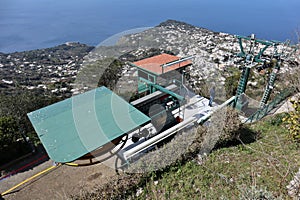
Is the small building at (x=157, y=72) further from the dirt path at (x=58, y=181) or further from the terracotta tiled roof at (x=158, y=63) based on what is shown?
the dirt path at (x=58, y=181)

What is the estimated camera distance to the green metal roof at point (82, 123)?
3.23 meters

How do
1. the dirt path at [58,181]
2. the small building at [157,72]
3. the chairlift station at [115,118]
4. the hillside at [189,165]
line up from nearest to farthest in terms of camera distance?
the hillside at [189,165] → the chairlift station at [115,118] → the dirt path at [58,181] → the small building at [157,72]

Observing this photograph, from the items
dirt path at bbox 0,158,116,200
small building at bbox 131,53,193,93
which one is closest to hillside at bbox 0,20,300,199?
dirt path at bbox 0,158,116,200

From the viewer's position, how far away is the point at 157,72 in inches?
282

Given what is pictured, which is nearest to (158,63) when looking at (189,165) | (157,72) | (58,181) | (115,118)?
(157,72)

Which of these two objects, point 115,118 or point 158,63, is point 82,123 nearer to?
point 115,118

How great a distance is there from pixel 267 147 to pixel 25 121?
679 cm


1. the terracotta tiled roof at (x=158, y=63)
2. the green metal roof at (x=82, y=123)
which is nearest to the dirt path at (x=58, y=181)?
the green metal roof at (x=82, y=123)

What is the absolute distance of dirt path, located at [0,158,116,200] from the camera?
402 centimetres

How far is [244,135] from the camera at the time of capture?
4609 mm

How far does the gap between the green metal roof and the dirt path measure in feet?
3.82

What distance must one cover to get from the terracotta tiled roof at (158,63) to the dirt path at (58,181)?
424 centimetres

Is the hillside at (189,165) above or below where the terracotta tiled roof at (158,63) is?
below

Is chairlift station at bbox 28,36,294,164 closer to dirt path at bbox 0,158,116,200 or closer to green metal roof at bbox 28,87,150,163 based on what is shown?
green metal roof at bbox 28,87,150,163
